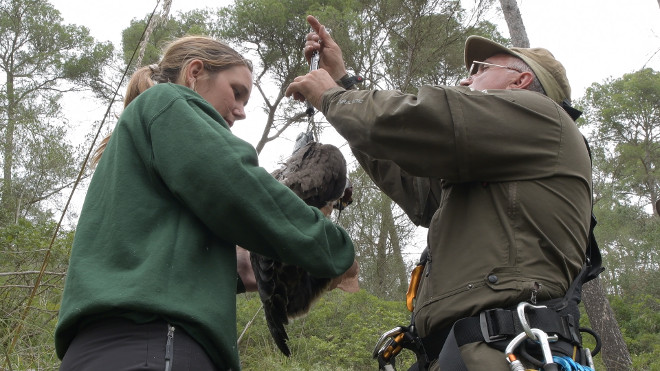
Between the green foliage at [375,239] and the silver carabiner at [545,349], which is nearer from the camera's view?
the silver carabiner at [545,349]

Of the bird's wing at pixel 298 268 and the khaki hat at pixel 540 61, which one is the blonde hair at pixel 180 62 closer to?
the bird's wing at pixel 298 268

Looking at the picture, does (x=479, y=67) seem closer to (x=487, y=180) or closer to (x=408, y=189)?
(x=408, y=189)

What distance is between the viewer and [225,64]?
229 centimetres

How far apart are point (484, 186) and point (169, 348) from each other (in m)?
1.37

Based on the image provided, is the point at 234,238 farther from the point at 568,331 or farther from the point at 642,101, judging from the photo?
the point at 642,101

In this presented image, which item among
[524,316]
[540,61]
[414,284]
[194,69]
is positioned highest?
[540,61]

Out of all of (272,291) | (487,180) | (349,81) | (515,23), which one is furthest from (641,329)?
(272,291)

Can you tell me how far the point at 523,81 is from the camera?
2.85 meters

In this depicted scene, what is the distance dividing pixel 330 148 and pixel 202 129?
40.2 inches

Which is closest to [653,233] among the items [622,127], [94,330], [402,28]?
[622,127]

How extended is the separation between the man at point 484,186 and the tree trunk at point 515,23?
6.68 m

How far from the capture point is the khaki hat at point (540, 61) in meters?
2.85

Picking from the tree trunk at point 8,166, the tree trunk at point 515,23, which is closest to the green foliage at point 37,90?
the tree trunk at point 8,166

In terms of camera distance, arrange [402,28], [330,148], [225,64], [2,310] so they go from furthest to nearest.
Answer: [402,28] < [2,310] < [330,148] < [225,64]
